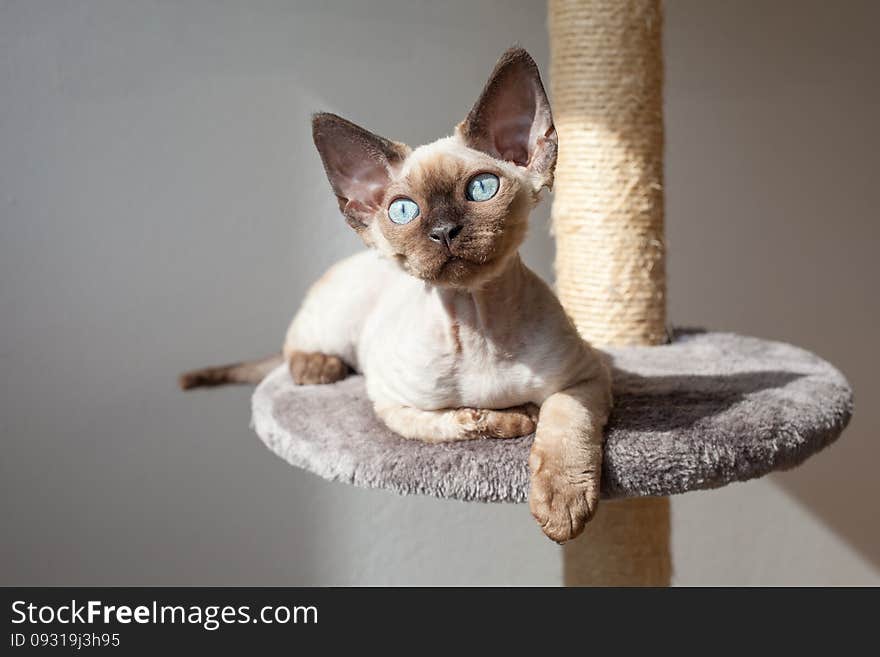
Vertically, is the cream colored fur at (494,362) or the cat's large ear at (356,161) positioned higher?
the cat's large ear at (356,161)

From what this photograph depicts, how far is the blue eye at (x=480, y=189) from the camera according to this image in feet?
2.75

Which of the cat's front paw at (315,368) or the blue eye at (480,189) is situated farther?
the cat's front paw at (315,368)

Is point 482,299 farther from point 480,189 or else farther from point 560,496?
point 560,496

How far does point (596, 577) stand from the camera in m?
1.33

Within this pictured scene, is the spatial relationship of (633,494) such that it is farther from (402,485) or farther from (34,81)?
(34,81)

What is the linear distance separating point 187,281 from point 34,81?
470mm

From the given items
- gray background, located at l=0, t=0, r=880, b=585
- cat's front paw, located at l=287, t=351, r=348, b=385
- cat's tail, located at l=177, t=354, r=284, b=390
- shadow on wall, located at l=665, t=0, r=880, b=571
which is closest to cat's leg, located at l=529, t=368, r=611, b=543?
cat's front paw, located at l=287, t=351, r=348, b=385

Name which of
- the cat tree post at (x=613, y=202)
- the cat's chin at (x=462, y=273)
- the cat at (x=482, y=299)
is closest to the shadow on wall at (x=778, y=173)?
the cat tree post at (x=613, y=202)

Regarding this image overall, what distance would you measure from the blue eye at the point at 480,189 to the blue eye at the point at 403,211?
0.19 feet

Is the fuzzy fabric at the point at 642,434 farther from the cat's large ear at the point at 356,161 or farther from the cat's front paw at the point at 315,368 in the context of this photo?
the cat's large ear at the point at 356,161

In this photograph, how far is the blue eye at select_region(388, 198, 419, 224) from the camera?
85 centimetres

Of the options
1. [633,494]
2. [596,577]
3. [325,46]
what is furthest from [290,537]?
[633,494]

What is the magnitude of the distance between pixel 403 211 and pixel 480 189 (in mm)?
82

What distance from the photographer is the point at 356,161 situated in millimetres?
917
